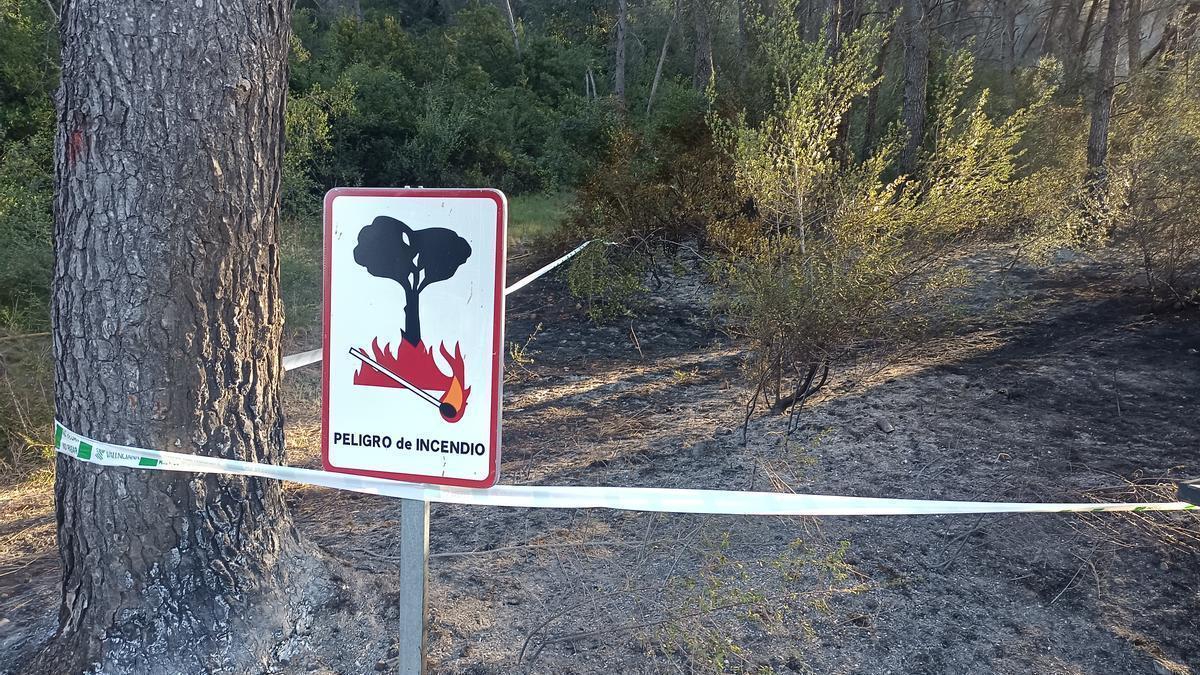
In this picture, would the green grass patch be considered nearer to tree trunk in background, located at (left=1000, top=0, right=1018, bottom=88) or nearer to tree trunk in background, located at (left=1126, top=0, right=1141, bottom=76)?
tree trunk in background, located at (left=1126, top=0, right=1141, bottom=76)

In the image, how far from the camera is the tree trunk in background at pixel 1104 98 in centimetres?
1037

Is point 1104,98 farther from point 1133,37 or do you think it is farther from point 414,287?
point 414,287

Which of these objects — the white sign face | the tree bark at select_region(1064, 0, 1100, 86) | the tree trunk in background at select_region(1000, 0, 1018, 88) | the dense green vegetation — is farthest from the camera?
the tree trunk in background at select_region(1000, 0, 1018, 88)

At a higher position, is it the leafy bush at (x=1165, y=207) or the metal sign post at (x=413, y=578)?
the leafy bush at (x=1165, y=207)

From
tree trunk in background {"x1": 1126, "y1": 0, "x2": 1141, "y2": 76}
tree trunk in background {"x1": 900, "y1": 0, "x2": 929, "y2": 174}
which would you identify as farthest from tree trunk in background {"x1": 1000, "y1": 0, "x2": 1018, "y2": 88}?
tree trunk in background {"x1": 900, "y1": 0, "x2": 929, "y2": 174}

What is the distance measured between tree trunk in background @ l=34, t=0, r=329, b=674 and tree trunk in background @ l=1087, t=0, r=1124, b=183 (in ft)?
33.8

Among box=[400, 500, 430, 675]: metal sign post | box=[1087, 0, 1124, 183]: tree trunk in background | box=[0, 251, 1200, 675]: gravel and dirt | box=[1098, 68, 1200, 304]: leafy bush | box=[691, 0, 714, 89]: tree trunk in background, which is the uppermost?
box=[691, 0, 714, 89]: tree trunk in background

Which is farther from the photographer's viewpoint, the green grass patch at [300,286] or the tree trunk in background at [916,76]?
the tree trunk in background at [916,76]

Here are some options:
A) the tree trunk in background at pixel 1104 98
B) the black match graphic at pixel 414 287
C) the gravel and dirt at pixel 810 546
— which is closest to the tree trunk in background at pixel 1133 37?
the tree trunk in background at pixel 1104 98

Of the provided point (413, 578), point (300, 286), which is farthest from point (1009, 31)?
point (413, 578)

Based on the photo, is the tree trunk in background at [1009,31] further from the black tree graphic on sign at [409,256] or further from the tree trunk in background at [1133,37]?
the black tree graphic on sign at [409,256]

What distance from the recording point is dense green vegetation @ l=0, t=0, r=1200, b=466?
4754mm

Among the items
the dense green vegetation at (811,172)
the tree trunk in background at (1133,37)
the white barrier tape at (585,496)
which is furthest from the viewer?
the tree trunk in background at (1133,37)

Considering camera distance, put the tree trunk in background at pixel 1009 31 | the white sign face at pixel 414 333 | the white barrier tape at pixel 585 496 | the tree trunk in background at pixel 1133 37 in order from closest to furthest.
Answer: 1. the white sign face at pixel 414 333
2. the white barrier tape at pixel 585 496
3. the tree trunk in background at pixel 1133 37
4. the tree trunk in background at pixel 1009 31
